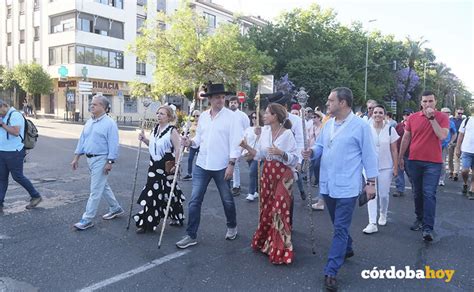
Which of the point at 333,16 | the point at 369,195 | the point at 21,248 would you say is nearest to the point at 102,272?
the point at 21,248

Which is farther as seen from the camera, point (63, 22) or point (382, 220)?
point (63, 22)

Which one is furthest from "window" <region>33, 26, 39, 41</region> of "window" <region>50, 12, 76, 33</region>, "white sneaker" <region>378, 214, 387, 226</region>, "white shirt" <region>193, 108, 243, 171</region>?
"white sneaker" <region>378, 214, 387, 226</region>

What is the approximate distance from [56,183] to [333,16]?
3449 centimetres

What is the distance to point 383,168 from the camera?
19.3ft

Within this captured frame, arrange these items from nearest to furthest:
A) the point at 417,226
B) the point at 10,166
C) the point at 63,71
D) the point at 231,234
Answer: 1. the point at 231,234
2. the point at 417,226
3. the point at 10,166
4. the point at 63,71

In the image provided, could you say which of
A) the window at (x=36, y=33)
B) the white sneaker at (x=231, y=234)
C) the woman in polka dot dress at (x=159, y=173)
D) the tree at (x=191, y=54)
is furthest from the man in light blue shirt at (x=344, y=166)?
the window at (x=36, y=33)

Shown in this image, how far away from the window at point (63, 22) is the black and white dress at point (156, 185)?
114 ft

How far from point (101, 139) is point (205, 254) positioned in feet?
7.29

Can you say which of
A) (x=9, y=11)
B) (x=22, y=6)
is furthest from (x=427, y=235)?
(x=9, y=11)

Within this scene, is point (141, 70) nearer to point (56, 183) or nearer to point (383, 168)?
point (56, 183)

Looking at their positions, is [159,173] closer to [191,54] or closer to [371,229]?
[371,229]

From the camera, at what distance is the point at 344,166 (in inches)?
153

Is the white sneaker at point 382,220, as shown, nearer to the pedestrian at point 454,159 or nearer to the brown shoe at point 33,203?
the brown shoe at point 33,203

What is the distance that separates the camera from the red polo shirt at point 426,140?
17.6 feet
